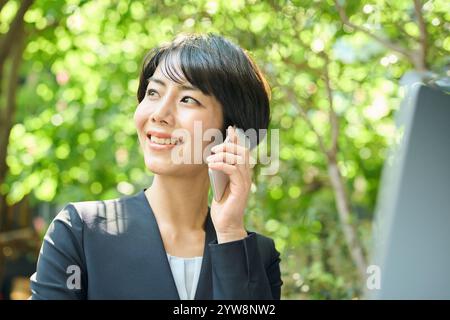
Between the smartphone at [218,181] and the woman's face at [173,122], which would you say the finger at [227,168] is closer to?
the smartphone at [218,181]

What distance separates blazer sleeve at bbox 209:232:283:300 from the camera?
2.01m

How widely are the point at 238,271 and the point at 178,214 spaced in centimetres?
32

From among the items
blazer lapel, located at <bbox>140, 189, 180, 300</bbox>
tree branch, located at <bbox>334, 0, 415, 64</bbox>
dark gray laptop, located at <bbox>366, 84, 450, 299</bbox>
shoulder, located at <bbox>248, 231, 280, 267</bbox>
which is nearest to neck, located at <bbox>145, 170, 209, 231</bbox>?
blazer lapel, located at <bbox>140, 189, 180, 300</bbox>

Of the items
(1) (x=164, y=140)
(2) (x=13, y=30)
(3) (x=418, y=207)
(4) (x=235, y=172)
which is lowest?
(3) (x=418, y=207)

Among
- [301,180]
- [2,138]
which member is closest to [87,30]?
[2,138]

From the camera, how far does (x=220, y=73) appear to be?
219 cm

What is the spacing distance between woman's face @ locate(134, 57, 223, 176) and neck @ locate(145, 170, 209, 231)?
6 cm

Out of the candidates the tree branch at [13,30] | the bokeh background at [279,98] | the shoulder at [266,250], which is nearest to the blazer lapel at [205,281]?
the shoulder at [266,250]

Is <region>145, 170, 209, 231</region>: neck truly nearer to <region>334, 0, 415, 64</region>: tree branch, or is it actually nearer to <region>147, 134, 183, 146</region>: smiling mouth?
<region>147, 134, 183, 146</region>: smiling mouth

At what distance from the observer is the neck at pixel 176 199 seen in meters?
2.25

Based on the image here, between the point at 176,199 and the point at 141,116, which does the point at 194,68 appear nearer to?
the point at 141,116

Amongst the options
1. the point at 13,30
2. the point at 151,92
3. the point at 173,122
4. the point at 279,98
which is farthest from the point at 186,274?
the point at 13,30
